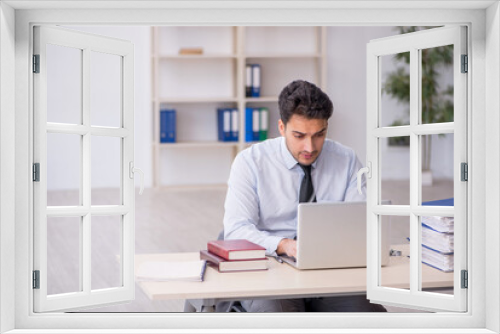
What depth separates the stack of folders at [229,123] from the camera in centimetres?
870

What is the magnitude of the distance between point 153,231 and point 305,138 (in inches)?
128

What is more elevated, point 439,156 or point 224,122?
point 224,122

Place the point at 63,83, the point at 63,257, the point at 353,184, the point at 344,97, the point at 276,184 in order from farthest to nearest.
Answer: the point at 344,97
the point at 63,83
the point at 63,257
the point at 353,184
the point at 276,184

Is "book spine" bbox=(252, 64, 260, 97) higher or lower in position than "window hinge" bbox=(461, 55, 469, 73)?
higher

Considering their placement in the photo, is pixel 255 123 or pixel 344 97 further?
pixel 344 97

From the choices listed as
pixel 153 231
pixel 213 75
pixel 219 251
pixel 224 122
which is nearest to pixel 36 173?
pixel 219 251

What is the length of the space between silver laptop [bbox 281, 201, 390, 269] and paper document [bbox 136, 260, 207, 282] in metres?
0.37

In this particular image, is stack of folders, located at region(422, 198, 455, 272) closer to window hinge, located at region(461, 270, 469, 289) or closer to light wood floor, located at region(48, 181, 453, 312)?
window hinge, located at region(461, 270, 469, 289)

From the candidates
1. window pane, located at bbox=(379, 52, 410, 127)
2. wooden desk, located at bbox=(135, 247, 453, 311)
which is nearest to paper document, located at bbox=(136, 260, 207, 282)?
wooden desk, located at bbox=(135, 247, 453, 311)

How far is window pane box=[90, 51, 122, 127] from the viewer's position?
8.56 m

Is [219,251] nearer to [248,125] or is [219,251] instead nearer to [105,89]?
[248,125]

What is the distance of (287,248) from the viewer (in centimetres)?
269

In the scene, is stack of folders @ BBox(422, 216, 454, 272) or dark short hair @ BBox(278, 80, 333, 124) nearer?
stack of folders @ BBox(422, 216, 454, 272)

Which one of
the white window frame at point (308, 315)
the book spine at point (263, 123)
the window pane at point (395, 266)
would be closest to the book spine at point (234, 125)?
the book spine at point (263, 123)
